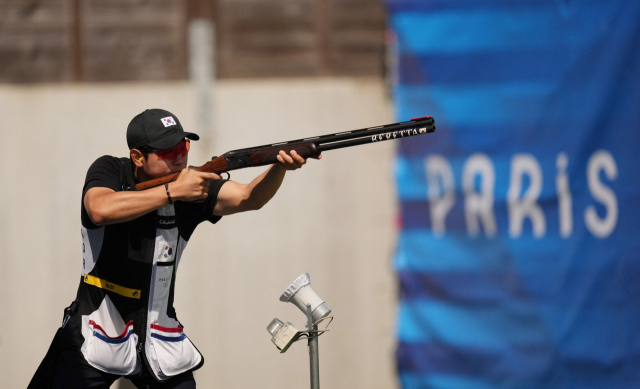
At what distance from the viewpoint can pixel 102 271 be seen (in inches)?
116

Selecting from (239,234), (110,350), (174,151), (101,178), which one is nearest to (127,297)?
(110,350)

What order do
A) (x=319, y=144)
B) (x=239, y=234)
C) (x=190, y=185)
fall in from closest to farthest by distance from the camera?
(x=190, y=185) → (x=319, y=144) → (x=239, y=234)

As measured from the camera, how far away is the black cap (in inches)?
115

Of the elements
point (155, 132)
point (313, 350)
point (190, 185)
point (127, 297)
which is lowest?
point (313, 350)

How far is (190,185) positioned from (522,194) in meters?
2.40

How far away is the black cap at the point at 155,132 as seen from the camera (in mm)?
2930

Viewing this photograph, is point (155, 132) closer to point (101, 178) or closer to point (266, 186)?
point (101, 178)

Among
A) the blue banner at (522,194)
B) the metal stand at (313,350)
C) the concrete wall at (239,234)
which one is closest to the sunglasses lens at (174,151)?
the metal stand at (313,350)

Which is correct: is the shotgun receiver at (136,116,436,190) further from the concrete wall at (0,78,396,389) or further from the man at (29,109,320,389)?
the concrete wall at (0,78,396,389)

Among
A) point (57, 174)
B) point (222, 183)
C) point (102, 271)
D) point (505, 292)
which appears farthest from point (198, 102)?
point (505, 292)

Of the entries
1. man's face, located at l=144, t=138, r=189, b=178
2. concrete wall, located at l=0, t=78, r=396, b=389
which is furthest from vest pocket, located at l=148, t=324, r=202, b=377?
concrete wall, located at l=0, t=78, r=396, b=389

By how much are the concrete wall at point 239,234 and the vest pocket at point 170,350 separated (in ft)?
4.55

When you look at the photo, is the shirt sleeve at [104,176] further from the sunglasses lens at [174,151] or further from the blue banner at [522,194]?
the blue banner at [522,194]

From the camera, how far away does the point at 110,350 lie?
2.91 m
